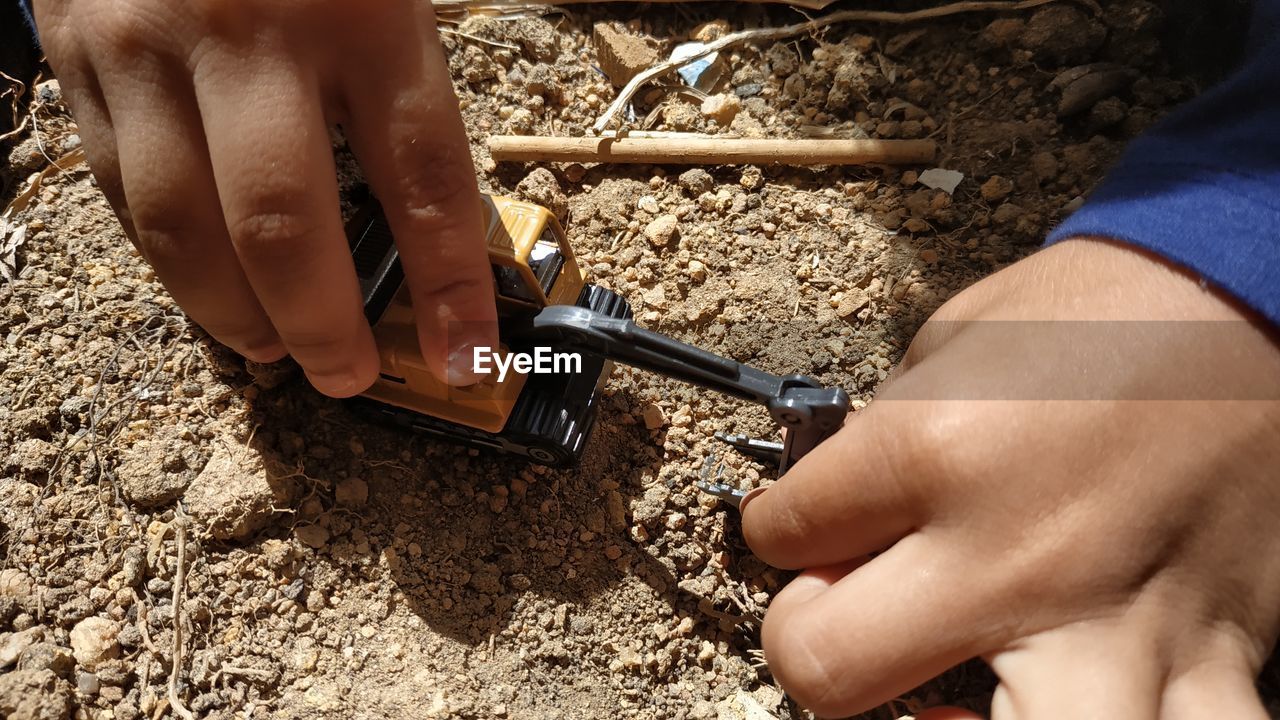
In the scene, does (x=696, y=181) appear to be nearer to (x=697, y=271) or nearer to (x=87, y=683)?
(x=697, y=271)

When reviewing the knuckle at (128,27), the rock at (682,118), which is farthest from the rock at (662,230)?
the knuckle at (128,27)

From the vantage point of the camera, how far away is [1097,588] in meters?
1.22

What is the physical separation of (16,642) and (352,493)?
23.4 inches

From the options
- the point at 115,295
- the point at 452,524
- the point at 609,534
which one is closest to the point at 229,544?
the point at 452,524

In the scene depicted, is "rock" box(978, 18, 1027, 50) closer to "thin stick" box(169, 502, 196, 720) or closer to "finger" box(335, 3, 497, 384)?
"finger" box(335, 3, 497, 384)

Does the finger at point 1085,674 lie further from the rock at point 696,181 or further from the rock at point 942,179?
the rock at point 696,181

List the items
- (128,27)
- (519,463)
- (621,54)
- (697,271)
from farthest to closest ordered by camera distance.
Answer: (621,54)
(697,271)
(519,463)
(128,27)

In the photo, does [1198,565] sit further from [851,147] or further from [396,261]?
[396,261]

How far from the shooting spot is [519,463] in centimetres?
181

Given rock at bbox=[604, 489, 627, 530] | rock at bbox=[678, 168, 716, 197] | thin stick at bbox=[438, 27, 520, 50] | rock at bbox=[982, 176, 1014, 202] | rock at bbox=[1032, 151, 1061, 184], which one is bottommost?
rock at bbox=[604, 489, 627, 530]

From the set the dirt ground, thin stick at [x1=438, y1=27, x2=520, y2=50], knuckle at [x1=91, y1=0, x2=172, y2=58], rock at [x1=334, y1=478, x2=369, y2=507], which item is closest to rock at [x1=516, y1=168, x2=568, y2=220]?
the dirt ground

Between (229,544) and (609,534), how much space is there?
72cm

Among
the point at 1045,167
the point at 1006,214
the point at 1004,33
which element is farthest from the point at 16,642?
the point at 1004,33

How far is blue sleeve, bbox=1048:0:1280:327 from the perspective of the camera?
1.27 m
